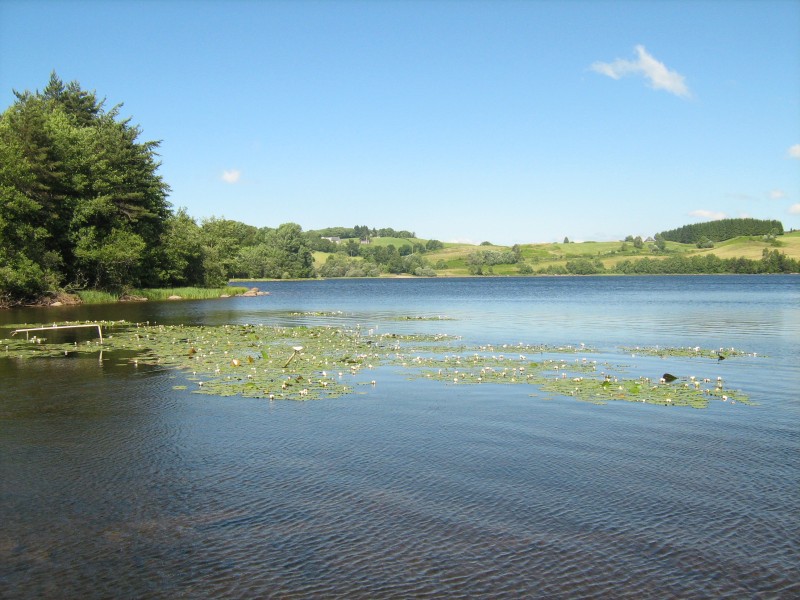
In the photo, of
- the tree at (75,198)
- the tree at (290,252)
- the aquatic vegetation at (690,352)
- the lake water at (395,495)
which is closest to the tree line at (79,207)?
the tree at (75,198)

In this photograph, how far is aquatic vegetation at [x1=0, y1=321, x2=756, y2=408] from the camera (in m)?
18.7

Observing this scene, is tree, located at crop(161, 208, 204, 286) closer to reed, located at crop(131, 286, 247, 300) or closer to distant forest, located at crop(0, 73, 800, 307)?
distant forest, located at crop(0, 73, 800, 307)

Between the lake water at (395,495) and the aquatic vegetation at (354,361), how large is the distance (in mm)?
1217

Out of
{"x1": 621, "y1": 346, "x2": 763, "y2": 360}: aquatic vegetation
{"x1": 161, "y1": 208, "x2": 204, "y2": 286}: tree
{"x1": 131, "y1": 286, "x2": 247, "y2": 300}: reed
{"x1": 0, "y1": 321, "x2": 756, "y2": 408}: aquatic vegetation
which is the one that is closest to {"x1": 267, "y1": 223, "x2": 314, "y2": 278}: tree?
{"x1": 161, "y1": 208, "x2": 204, "y2": 286}: tree

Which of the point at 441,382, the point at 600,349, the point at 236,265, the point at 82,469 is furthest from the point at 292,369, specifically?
the point at 236,265

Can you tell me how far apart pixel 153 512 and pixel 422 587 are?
455 cm

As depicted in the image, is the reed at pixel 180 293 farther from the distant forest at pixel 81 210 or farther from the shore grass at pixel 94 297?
the shore grass at pixel 94 297

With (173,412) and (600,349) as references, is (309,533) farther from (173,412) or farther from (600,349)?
(600,349)

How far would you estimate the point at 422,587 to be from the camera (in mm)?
7445

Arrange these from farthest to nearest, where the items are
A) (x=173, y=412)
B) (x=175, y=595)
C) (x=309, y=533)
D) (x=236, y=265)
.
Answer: (x=236, y=265) < (x=173, y=412) < (x=309, y=533) < (x=175, y=595)

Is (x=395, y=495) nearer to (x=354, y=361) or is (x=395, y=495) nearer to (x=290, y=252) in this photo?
(x=354, y=361)

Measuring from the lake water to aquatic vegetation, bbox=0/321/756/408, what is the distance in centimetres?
122

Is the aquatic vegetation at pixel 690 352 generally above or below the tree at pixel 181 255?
below

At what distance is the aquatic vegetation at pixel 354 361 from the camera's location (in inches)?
735
